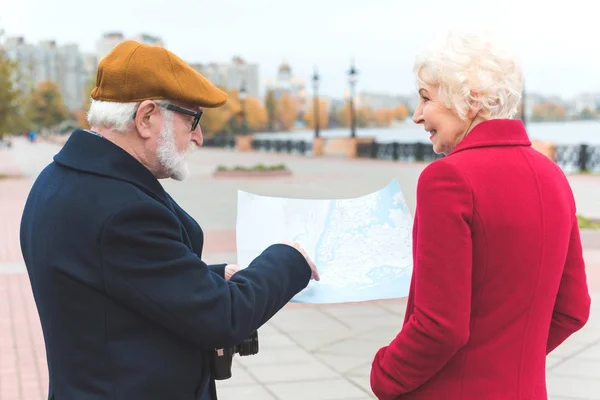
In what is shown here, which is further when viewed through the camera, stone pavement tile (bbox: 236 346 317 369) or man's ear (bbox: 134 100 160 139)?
stone pavement tile (bbox: 236 346 317 369)

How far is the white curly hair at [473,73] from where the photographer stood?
1715 millimetres

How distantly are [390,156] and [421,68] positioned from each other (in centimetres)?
3256

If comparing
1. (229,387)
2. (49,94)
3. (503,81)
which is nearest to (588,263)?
(229,387)

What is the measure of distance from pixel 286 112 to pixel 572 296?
115283mm

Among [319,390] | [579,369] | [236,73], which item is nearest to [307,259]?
[319,390]

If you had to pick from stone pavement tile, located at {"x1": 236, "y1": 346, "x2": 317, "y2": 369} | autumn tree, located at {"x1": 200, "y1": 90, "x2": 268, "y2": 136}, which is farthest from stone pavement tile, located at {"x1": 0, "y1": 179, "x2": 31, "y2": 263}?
autumn tree, located at {"x1": 200, "y1": 90, "x2": 268, "y2": 136}

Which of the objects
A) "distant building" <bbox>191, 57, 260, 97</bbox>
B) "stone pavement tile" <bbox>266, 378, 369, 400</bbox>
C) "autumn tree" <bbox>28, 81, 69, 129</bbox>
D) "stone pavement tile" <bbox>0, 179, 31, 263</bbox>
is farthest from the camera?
"distant building" <bbox>191, 57, 260, 97</bbox>

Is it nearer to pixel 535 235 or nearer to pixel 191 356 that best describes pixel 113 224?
pixel 191 356

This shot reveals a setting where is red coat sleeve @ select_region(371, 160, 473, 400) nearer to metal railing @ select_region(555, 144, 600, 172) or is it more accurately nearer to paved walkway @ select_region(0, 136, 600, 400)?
paved walkway @ select_region(0, 136, 600, 400)

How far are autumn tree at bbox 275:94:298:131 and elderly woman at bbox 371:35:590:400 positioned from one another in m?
110

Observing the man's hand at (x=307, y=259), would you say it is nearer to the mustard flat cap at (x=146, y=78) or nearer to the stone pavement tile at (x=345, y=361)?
the mustard flat cap at (x=146, y=78)

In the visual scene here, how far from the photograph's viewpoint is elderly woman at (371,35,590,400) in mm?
1664

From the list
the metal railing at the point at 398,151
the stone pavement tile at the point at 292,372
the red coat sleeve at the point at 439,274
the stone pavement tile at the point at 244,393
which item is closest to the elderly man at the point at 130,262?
the red coat sleeve at the point at 439,274

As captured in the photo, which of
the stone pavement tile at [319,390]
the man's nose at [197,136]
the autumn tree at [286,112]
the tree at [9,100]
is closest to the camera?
the man's nose at [197,136]
